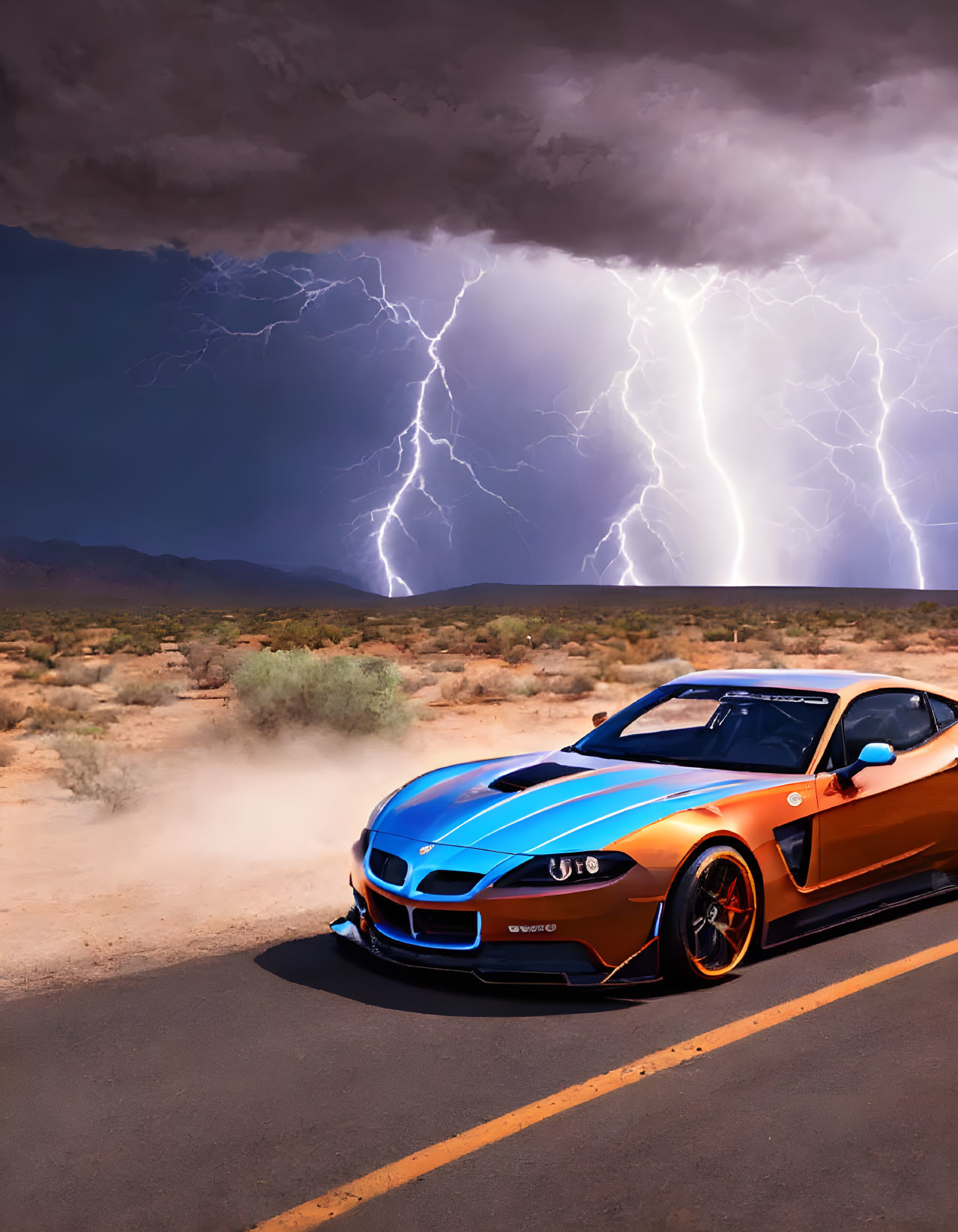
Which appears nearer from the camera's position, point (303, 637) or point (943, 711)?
point (943, 711)

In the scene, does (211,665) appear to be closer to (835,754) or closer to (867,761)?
(835,754)

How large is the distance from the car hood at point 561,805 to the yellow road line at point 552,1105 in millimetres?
947

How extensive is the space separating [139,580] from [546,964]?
13010cm

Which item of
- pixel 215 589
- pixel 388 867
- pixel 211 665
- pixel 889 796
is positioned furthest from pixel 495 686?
pixel 215 589


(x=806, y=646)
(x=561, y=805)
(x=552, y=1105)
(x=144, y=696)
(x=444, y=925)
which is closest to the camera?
(x=552, y=1105)

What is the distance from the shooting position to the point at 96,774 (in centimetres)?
1198

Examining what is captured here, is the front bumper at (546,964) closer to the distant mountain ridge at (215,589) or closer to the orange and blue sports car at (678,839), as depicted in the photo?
the orange and blue sports car at (678,839)

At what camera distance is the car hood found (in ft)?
17.6

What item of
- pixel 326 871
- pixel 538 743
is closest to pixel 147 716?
pixel 538 743

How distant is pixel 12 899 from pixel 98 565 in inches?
5075

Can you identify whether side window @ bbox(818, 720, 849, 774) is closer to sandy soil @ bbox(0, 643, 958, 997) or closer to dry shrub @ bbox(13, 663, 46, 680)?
sandy soil @ bbox(0, 643, 958, 997)

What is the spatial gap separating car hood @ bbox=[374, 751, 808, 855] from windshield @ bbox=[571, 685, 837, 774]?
444mm

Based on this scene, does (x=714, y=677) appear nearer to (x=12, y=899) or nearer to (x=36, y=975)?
(x=36, y=975)

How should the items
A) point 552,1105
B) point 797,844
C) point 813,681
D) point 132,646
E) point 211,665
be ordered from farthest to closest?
point 132,646, point 211,665, point 813,681, point 797,844, point 552,1105
